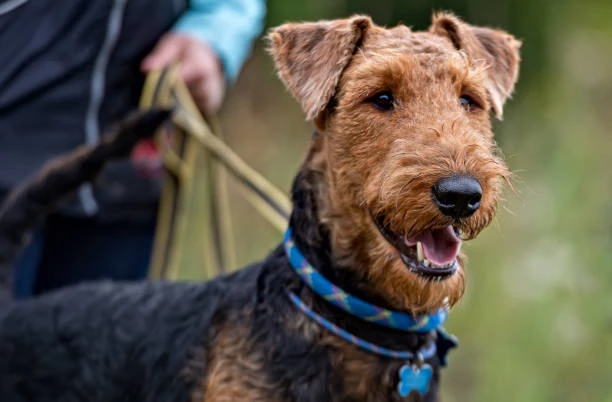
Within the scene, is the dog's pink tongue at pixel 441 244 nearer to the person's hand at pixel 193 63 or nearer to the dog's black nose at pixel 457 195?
the dog's black nose at pixel 457 195

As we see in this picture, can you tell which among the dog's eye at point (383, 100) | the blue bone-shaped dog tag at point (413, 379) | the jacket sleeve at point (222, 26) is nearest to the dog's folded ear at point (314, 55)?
the dog's eye at point (383, 100)

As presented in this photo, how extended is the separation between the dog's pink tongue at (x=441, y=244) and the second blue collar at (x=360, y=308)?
214 millimetres

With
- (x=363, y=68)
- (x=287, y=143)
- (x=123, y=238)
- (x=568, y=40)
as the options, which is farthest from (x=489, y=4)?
(x=363, y=68)

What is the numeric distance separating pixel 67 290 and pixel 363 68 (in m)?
1.25

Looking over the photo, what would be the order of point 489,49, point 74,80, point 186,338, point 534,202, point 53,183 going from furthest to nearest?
point 534,202 → point 74,80 → point 53,183 → point 489,49 → point 186,338

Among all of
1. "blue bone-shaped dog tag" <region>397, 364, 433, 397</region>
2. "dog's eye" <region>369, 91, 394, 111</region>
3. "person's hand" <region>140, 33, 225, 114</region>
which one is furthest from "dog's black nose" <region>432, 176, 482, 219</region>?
"person's hand" <region>140, 33, 225, 114</region>

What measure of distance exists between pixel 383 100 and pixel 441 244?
1.44 feet

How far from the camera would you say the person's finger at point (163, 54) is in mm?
3668

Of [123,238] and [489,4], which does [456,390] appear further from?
[489,4]

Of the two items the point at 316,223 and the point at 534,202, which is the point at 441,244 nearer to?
the point at 316,223

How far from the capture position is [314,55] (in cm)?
284

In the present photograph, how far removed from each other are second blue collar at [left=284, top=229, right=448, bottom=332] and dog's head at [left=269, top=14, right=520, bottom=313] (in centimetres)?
5

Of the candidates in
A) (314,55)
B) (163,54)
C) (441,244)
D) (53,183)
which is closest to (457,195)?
(441,244)

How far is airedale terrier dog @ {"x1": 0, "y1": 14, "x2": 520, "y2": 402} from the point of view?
2494mm
